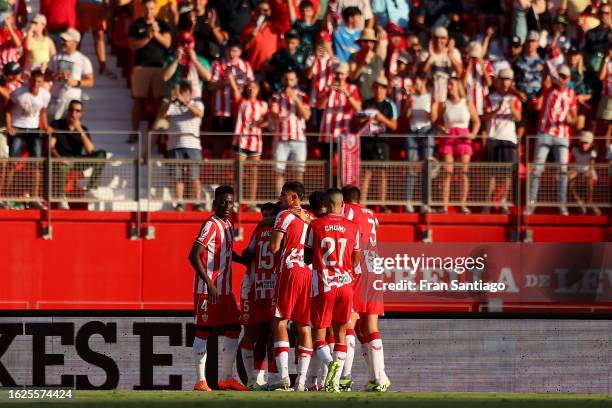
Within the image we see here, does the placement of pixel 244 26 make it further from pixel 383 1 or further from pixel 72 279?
pixel 72 279

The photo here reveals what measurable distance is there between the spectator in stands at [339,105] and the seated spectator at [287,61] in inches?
26.1

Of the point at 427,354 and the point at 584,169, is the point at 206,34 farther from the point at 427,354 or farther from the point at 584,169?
the point at 427,354

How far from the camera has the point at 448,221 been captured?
22.5 meters

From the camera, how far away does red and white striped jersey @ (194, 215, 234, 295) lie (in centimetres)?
1642

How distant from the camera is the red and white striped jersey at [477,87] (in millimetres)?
23016

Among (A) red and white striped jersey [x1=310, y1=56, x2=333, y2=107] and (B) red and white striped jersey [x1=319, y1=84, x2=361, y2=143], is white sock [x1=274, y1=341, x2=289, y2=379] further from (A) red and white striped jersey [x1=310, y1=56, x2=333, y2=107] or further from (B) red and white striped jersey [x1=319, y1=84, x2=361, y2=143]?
(A) red and white striped jersey [x1=310, y1=56, x2=333, y2=107]

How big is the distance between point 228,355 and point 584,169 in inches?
302

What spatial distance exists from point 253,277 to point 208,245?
596 mm

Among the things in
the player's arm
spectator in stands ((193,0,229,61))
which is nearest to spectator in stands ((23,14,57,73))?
spectator in stands ((193,0,229,61))

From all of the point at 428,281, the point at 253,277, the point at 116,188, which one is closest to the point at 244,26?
the point at 116,188

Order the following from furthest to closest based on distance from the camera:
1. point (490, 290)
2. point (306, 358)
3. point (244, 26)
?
1. point (244, 26)
2. point (490, 290)
3. point (306, 358)

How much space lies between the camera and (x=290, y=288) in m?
16.1

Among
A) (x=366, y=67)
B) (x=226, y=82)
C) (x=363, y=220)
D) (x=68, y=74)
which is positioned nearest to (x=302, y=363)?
(x=363, y=220)

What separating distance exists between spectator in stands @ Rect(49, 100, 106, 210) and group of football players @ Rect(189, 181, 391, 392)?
5.23m
